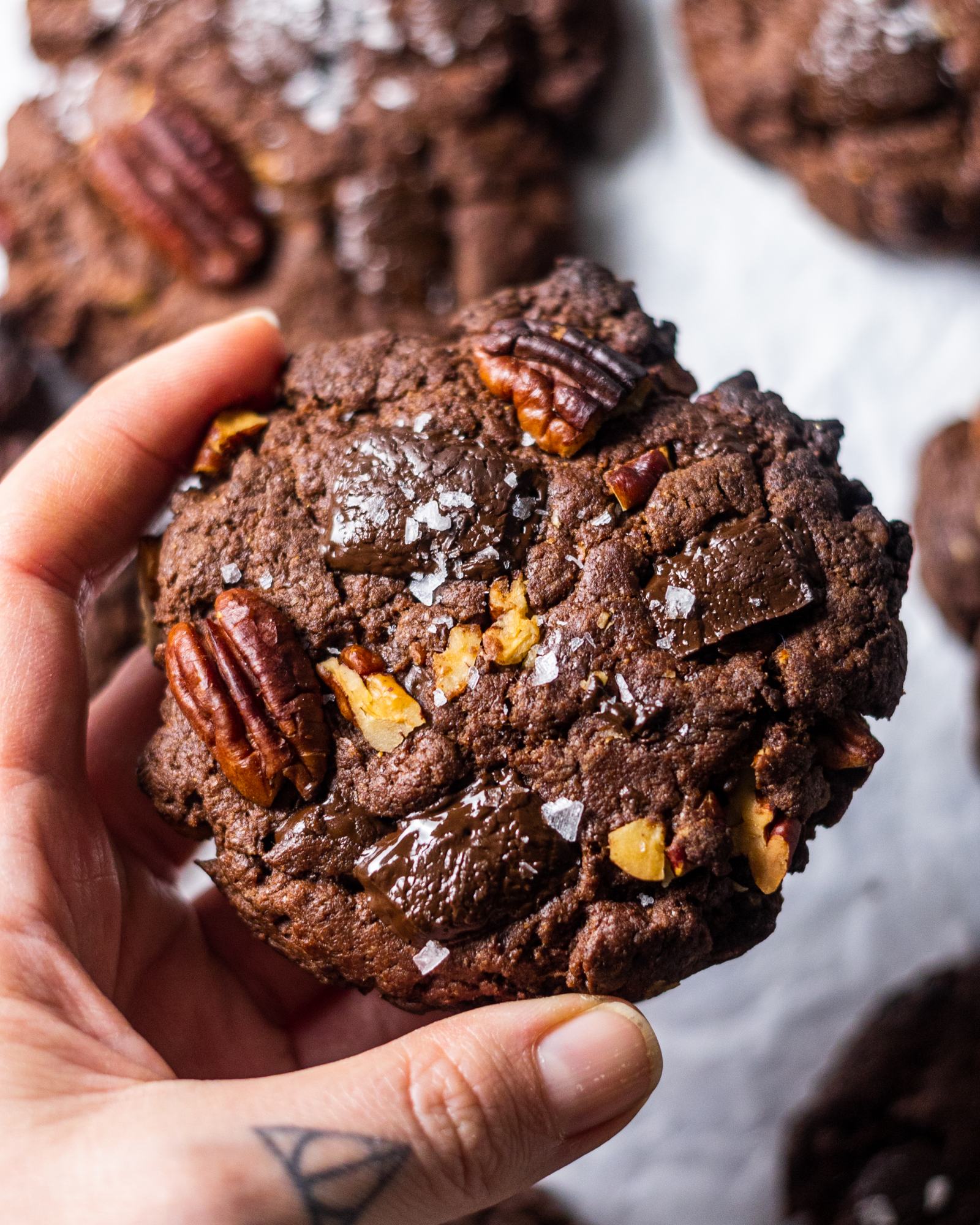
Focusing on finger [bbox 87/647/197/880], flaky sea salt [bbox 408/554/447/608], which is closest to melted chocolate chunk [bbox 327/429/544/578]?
flaky sea salt [bbox 408/554/447/608]

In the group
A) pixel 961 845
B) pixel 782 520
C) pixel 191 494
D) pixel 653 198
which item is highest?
pixel 191 494

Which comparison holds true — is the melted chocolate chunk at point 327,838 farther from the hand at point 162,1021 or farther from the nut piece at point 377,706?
the hand at point 162,1021

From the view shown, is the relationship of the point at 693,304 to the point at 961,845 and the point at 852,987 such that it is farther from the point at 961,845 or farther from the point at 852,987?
the point at 852,987

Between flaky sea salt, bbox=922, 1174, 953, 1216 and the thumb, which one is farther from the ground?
the thumb

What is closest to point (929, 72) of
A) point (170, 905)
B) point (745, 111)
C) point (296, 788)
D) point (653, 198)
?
point (745, 111)

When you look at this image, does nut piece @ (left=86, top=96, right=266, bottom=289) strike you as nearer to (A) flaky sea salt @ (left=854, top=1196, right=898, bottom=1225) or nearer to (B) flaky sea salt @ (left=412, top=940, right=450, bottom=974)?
(B) flaky sea salt @ (left=412, top=940, right=450, bottom=974)

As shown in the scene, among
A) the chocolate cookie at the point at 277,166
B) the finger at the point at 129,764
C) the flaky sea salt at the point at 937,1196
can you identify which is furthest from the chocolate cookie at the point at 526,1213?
the chocolate cookie at the point at 277,166


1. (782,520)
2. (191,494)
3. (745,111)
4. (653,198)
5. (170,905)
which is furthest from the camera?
(653,198)
